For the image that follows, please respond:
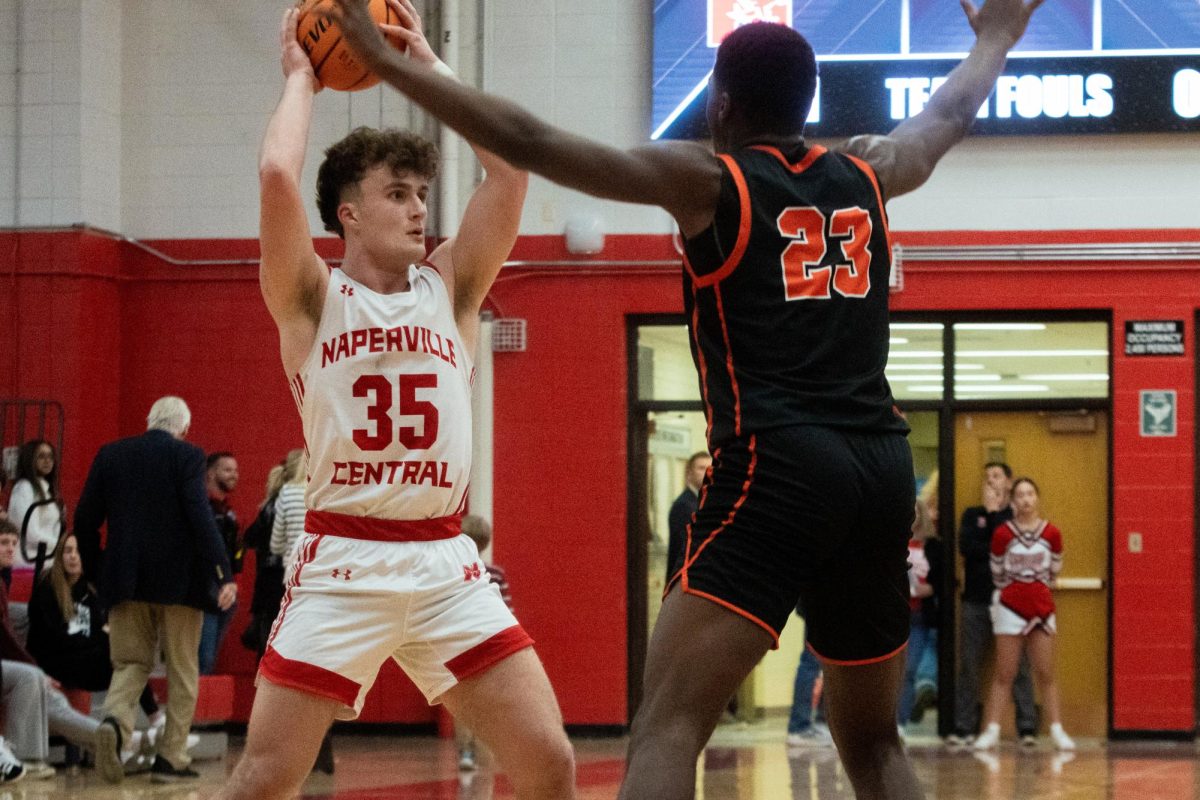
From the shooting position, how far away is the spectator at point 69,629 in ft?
32.1

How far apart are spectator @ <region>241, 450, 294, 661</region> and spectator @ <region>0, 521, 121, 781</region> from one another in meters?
1.02

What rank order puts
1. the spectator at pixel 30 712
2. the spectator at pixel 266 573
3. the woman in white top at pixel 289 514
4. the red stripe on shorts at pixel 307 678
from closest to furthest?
the red stripe on shorts at pixel 307 678
the spectator at pixel 30 712
the woman in white top at pixel 289 514
the spectator at pixel 266 573

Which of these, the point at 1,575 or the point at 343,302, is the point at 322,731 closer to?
the point at 343,302

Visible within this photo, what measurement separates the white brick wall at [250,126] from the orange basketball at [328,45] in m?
7.81

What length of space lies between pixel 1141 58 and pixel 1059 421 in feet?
8.42

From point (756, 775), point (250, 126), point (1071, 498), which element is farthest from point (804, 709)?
point (250, 126)

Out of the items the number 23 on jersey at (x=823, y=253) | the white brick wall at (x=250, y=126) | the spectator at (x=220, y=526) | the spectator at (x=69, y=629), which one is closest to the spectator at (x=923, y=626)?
the white brick wall at (x=250, y=126)

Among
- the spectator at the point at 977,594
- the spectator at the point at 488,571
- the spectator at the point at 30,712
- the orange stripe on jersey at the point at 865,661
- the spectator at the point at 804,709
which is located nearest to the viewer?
the orange stripe on jersey at the point at 865,661

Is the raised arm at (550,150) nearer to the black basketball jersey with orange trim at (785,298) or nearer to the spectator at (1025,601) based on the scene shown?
the black basketball jersey with orange trim at (785,298)

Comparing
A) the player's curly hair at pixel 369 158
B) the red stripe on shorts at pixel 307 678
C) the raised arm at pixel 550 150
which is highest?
the player's curly hair at pixel 369 158

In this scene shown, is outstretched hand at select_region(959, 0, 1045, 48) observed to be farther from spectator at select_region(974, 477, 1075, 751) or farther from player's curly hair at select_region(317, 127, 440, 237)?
spectator at select_region(974, 477, 1075, 751)

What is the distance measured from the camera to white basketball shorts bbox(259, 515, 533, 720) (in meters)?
3.92

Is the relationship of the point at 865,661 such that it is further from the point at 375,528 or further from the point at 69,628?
the point at 69,628

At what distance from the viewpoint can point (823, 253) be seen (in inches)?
131
